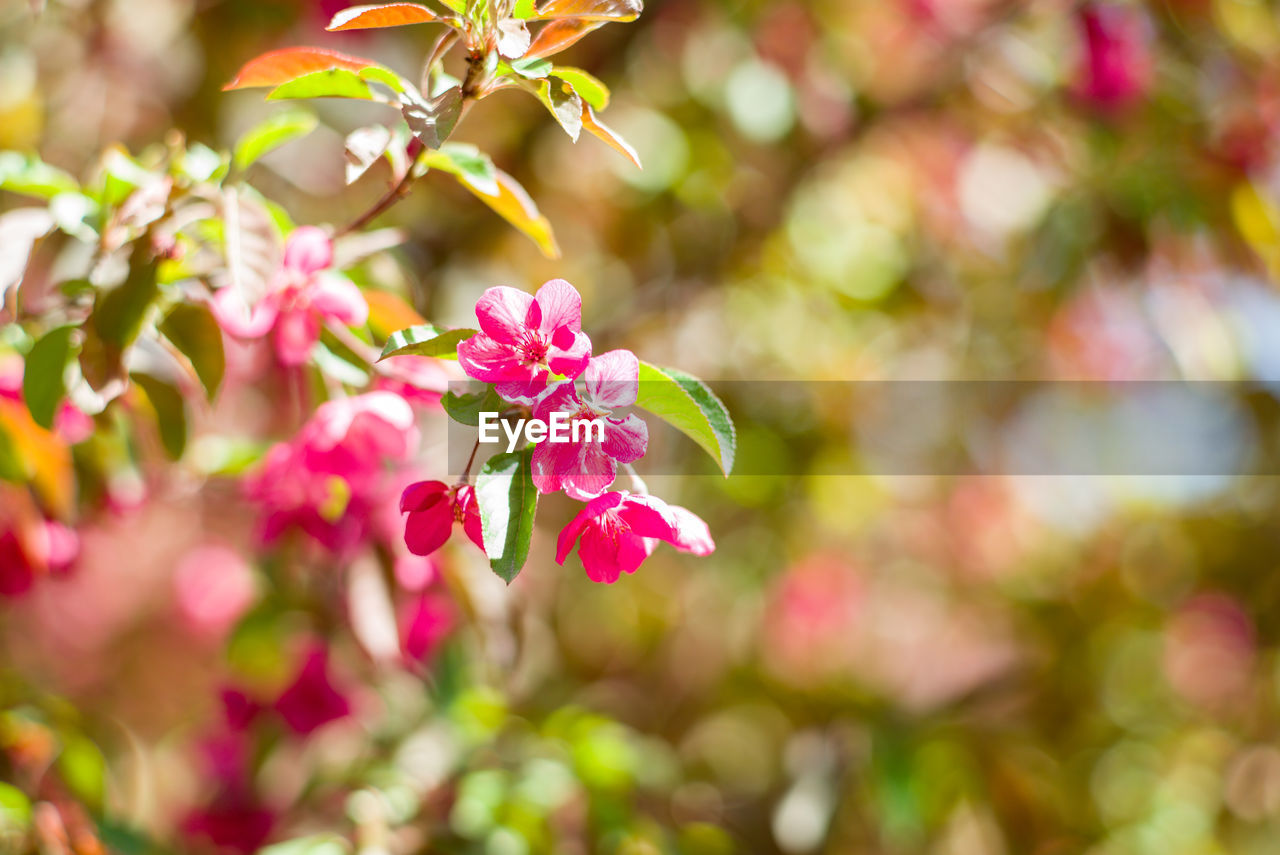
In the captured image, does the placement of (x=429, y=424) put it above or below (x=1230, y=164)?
below

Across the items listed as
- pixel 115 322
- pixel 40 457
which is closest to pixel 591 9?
pixel 115 322

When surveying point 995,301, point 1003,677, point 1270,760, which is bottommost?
point 1270,760

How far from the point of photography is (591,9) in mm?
604

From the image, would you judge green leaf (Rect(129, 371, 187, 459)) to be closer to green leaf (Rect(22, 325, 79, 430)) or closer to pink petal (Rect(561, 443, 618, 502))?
green leaf (Rect(22, 325, 79, 430))

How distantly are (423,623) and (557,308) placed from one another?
781mm

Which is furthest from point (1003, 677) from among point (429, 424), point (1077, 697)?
point (429, 424)

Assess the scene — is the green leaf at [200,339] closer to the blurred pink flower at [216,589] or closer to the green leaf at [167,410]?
the green leaf at [167,410]

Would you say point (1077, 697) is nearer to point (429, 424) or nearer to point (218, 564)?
point (429, 424)

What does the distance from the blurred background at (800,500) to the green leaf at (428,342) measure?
566 mm

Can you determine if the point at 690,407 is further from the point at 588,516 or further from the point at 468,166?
the point at 468,166

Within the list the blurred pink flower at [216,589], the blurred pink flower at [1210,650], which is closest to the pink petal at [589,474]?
the blurred pink flower at [216,589]

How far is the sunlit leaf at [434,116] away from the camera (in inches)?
22.0

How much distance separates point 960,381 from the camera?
2203 mm

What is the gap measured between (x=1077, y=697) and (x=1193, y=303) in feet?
2.76
